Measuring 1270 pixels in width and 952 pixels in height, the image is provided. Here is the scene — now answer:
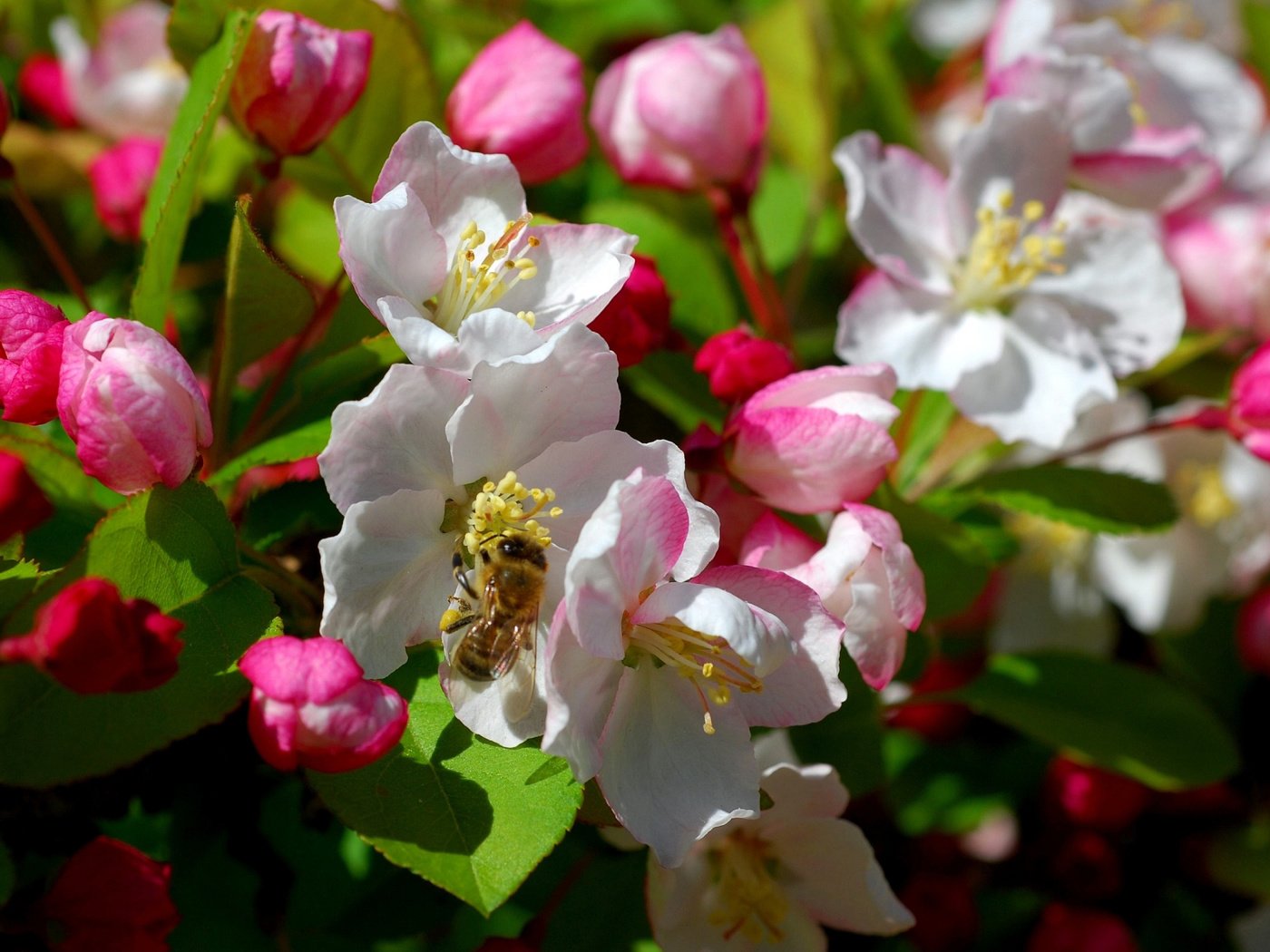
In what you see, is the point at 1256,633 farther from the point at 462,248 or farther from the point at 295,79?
the point at 295,79

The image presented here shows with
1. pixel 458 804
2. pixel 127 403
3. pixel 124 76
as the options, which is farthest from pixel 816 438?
pixel 124 76

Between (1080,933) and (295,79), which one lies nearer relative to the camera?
(295,79)

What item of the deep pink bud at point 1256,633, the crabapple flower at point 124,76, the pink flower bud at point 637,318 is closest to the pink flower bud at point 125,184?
the crabapple flower at point 124,76

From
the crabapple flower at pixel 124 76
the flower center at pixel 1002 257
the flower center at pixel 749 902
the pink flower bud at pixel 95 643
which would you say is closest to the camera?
the pink flower bud at pixel 95 643

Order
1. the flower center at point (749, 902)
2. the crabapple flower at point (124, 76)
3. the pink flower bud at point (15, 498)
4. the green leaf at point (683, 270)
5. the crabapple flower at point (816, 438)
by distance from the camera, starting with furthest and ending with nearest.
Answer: the crabapple flower at point (124, 76) < the green leaf at point (683, 270) < the flower center at point (749, 902) < the crabapple flower at point (816, 438) < the pink flower bud at point (15, 498)

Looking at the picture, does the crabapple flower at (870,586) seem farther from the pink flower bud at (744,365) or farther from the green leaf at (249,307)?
the green leaf at (249,307)

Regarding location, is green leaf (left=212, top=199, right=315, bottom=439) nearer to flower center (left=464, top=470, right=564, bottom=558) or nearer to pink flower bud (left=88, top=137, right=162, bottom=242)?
flower center (left=464, top=470, right=564, bottom=558)
